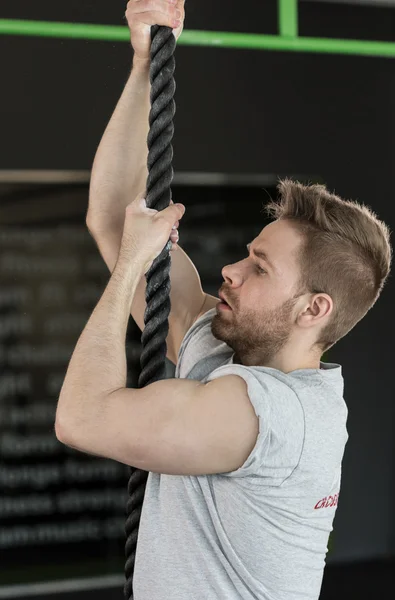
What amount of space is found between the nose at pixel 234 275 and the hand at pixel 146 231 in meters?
0.28

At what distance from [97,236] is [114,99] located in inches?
71.9

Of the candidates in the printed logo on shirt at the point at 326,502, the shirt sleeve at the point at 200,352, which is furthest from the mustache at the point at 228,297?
the printed logo on shirt at the point at 326,502

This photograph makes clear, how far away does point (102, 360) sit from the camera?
1.22 meters

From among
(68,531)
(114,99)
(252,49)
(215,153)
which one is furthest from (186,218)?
(68,531)

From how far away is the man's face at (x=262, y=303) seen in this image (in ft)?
4.90

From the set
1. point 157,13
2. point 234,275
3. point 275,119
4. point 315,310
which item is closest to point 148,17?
point 157,13

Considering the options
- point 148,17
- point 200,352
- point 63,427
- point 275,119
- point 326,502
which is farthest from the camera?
point 275,119

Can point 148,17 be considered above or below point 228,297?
above

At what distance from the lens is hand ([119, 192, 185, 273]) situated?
124cm

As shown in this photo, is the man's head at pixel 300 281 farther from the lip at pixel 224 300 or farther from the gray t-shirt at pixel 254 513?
the gray t-shirt at pixel 254 513

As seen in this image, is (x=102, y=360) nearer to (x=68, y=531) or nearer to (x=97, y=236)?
(x=97, y=236)

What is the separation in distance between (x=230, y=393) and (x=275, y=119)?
2.51 meters

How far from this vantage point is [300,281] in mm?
1528

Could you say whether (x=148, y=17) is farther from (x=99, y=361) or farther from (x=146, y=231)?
(x=99, y=361)
